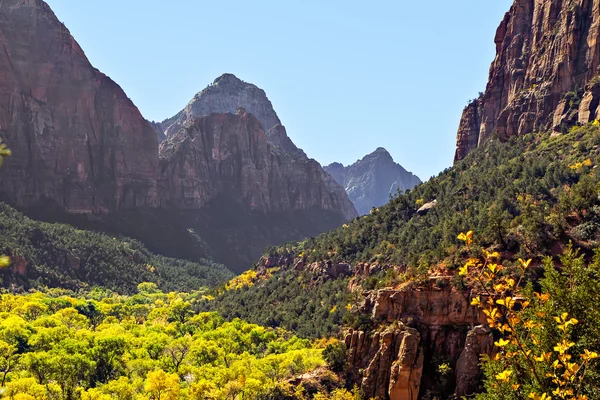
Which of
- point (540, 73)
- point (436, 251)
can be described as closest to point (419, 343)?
point (436, 251)

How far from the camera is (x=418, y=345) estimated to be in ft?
148

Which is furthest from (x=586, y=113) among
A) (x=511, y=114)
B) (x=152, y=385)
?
(x=152, y=385)

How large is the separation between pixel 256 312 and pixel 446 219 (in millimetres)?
37735

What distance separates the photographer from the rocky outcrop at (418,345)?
43.0m

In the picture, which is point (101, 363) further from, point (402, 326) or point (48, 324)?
point (402, 326)

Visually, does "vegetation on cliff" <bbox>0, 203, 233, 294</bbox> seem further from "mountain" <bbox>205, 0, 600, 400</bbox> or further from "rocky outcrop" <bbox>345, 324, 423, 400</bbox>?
"rocky outcrop" <bbox>345, 324, 423, 400</bbox>

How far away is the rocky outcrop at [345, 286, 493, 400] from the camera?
1693 inches

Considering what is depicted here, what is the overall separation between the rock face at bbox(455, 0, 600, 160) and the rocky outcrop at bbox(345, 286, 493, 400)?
62354 millimetres

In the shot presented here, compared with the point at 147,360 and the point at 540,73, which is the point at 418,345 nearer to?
the point at 147,360

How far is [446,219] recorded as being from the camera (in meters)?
78.1

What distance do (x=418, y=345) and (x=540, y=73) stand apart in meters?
89.5

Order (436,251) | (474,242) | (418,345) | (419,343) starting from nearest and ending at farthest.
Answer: (418,345) < (419,343) < (474,242) < (436,251)

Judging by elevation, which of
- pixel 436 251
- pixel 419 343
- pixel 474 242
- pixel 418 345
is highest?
pixel 474 242

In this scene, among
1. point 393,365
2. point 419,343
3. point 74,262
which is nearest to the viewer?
point 393,365
